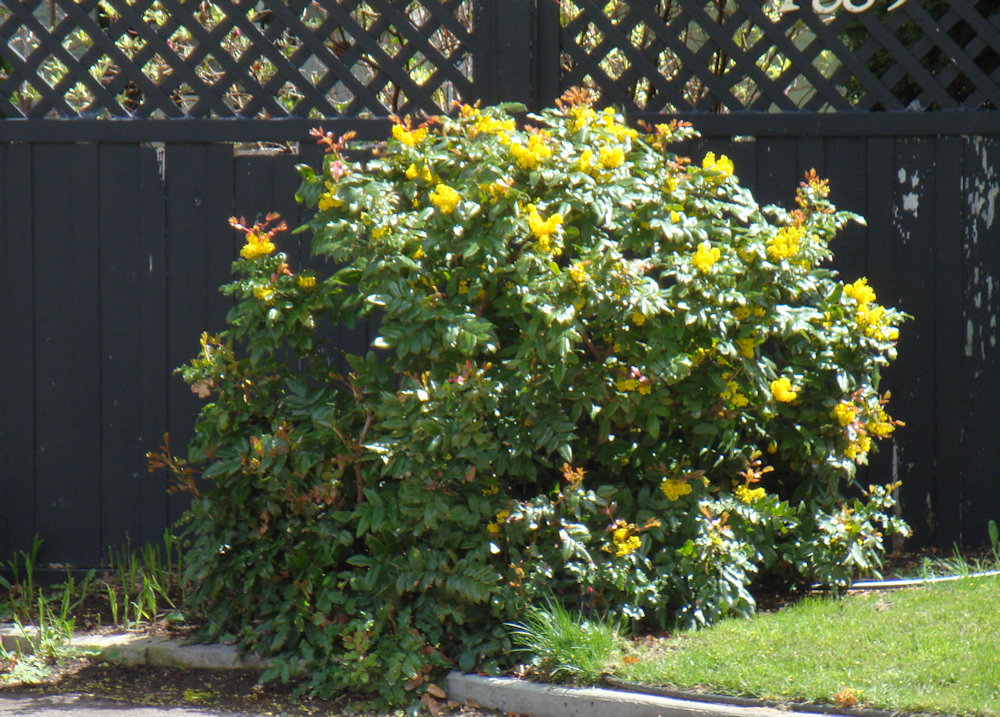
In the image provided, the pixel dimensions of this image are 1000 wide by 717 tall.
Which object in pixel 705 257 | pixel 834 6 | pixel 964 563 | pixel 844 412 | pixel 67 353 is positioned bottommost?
pixel 964 563

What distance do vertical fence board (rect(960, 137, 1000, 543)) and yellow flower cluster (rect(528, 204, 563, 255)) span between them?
2384 millimetres

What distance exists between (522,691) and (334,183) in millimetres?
2078

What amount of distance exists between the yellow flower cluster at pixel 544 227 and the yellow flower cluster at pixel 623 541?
1080mm

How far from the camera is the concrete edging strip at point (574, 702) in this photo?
361cm

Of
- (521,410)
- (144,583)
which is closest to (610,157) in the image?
(521,410)

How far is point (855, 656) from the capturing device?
383 cm

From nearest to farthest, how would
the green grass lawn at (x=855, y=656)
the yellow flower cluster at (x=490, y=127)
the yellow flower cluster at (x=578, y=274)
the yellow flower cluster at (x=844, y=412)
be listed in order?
1. the green grass lawn at (x=855, y=656)
2. the yellow flower cluster at (x=578, y=274)
3. the yellow flower cluster at (x=490, y=127)
4. the yellow flower cluster at (x=844, y=412)

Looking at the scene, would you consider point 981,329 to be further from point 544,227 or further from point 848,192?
point 544,227

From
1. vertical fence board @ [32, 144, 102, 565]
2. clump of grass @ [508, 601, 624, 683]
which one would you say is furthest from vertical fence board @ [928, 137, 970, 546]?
Answer: vertical fence board @ [32, 144, 102, 565]

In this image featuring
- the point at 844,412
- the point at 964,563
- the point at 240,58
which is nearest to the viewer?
the point at 844,412

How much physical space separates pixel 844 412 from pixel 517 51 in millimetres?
2283

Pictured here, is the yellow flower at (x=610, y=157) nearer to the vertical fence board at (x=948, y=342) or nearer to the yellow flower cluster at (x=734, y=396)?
the yellow flower cluster at (x=734, y=396)

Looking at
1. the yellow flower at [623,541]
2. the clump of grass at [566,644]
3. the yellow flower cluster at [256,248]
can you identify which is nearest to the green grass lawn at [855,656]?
the clump of grass at [566,644]

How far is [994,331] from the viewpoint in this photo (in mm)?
5195
